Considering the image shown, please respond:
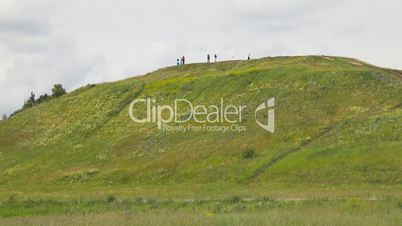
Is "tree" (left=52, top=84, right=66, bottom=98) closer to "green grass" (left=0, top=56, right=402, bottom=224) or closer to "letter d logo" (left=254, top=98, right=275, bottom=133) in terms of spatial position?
"green grass" (left=0, top=56, right=402, bottom=224)

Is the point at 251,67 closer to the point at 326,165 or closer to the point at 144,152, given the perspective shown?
the point at 144,152

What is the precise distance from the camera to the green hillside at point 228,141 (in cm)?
4562

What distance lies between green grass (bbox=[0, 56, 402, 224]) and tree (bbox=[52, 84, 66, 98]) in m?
15.6

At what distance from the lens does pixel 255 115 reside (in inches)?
2549
